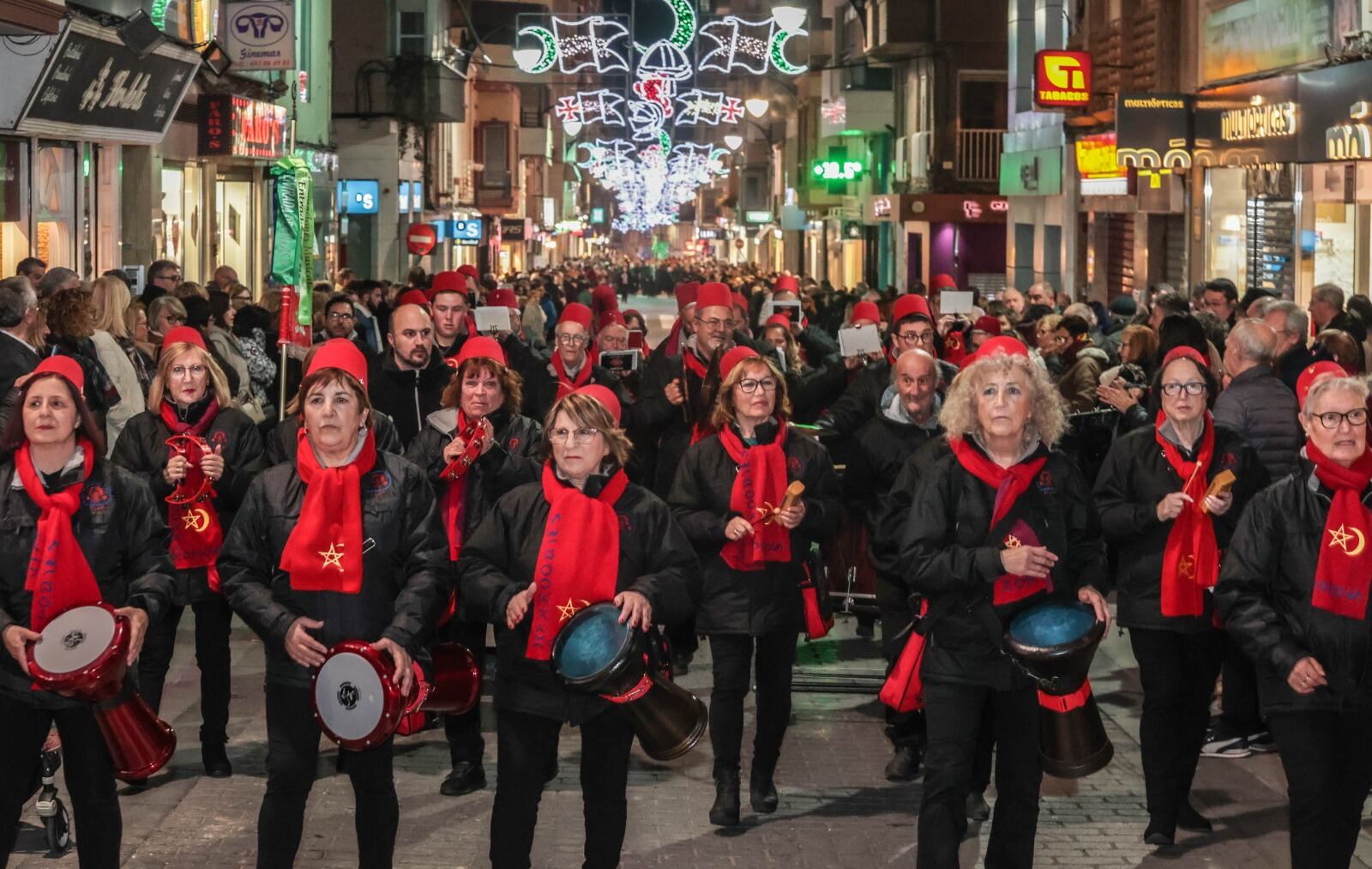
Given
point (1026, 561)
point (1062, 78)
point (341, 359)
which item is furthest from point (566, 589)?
point (1062, 78)

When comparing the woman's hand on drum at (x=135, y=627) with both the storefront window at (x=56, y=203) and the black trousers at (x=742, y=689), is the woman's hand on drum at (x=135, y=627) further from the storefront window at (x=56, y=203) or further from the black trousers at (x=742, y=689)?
the storefront window at (x=56, y=203)

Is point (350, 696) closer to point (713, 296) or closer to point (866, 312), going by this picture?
point (713, 296)

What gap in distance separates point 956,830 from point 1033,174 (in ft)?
98.7

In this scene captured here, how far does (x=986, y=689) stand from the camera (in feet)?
20.5

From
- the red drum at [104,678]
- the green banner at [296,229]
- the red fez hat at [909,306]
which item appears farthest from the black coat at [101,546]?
the green banner at [296,229]

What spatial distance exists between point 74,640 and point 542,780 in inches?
58.3

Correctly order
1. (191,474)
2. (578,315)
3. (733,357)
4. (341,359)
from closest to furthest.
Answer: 1. (341,359)
2. (191,474)
3. (733,357)
4. (578,315)

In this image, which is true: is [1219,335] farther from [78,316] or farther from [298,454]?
[298,454]

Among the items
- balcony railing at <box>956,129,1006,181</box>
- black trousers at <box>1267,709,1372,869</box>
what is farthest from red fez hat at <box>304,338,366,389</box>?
balcony railing at <box>956,129,1006,181</box>

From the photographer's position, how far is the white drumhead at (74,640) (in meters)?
5.73

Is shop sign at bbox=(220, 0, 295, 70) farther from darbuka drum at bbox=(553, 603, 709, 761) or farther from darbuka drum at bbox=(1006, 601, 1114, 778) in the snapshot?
darbuka drum at bbox=(1006, 601, 1114, 778)

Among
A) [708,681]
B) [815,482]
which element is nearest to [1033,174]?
[708,681]

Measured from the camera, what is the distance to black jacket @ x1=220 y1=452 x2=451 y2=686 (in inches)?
238

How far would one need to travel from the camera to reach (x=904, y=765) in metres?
8.68
